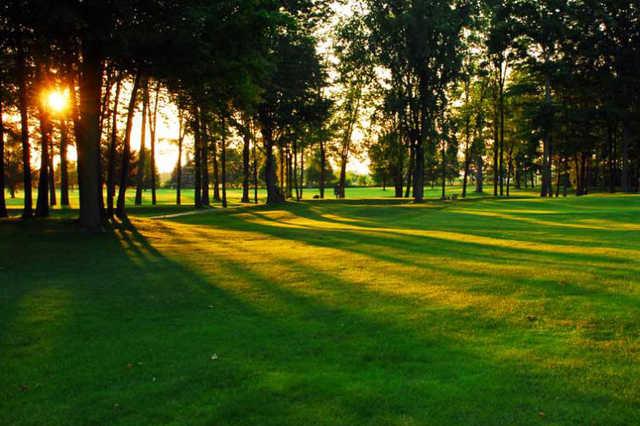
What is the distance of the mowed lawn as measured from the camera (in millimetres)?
5250

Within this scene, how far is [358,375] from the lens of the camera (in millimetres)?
6055

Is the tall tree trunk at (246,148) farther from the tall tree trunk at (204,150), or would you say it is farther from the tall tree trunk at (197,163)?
the tall tree trunk at (197,163)

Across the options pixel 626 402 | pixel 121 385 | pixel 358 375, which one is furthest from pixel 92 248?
pixel 626 402

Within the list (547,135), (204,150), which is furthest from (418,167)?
(204,150)

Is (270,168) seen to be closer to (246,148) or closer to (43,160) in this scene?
(246,148)

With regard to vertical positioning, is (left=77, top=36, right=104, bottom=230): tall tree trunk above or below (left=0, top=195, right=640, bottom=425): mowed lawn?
above

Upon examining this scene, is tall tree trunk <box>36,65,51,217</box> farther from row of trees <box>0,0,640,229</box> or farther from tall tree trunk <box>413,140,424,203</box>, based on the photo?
tall tree trunk <box>413,140,424,203</box>

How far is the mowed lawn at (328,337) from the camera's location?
525cm

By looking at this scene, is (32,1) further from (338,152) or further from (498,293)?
(338,152)

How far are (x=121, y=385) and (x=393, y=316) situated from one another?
14.3ft

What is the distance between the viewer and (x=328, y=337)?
7.49 meters

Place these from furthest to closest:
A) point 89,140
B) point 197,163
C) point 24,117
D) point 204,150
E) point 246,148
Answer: point 246,148, point 197,163, point 204,150, point 24,117, point 89,140

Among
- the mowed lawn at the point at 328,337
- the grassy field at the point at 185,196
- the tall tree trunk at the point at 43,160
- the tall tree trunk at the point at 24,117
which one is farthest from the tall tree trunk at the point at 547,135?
the tall tree trunk at the point at 24,117

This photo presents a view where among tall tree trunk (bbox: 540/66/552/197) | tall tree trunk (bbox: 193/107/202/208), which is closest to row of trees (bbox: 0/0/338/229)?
tall tree trunk (bbox: 193/107/202/208)
